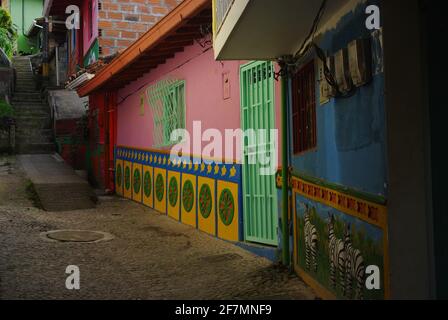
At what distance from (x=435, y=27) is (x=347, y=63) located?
0.67 m

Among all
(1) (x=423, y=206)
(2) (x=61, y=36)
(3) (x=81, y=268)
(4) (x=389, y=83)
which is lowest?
(3) (x=81, y=268)

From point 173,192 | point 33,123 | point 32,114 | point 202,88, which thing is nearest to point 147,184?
point 173,192

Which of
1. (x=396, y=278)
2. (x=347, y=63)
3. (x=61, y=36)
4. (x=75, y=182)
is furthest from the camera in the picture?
(x=61, y=36)

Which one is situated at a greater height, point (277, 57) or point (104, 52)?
point (104, 52)

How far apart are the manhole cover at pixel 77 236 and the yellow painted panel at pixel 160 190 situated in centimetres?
212

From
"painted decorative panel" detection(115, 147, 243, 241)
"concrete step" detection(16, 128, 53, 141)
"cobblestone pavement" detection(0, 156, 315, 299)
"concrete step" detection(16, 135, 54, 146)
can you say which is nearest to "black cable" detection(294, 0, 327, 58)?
"painted decorative panel" detection(115, 147, 243, 241)

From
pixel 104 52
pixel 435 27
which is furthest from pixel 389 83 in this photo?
pixel 104 52

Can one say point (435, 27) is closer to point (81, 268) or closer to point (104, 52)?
point (81, 268)

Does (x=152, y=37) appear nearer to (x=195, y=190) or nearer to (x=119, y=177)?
(x=195, y=190)

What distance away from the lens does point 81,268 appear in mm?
6160

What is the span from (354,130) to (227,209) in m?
3.82

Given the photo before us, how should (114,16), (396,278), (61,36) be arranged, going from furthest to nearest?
(61,36) < (114,16) < (396,278)

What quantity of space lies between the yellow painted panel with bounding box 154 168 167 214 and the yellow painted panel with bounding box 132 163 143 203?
103 centimetres

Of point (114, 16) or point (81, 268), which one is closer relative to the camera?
point (81, 268)
